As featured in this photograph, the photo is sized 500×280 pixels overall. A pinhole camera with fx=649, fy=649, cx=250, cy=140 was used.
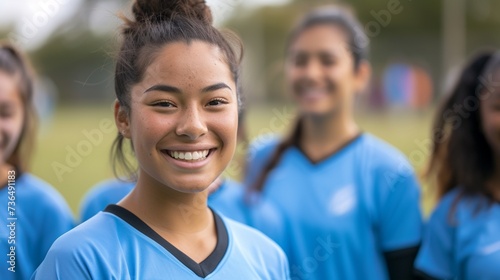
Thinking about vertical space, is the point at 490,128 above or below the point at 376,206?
above

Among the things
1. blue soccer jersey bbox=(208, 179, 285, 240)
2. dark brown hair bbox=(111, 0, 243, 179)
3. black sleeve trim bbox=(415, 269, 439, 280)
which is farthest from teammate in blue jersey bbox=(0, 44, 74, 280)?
black sleeve trim bbox=(415, 269, 439, 280)

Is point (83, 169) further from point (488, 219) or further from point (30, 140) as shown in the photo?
point (488, 219)

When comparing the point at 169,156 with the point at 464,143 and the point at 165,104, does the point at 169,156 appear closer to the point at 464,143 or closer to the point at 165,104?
the point at 165,104

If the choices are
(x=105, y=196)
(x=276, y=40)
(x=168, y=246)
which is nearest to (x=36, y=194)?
(x=105, y=196)

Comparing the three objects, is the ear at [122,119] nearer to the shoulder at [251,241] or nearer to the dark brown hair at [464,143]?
the shoulder at [251,241]

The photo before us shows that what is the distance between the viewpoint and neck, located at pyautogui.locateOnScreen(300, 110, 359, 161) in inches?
135

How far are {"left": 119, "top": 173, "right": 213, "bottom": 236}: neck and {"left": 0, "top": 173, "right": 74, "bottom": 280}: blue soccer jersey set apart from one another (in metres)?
0.90

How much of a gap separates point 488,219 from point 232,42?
1.41 meters

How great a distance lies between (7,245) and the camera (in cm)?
259

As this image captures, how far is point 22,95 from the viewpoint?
9.66 feet

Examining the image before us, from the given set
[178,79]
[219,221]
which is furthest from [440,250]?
[178,79]

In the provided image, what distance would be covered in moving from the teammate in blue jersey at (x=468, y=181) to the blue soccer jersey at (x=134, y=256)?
41.0 inches

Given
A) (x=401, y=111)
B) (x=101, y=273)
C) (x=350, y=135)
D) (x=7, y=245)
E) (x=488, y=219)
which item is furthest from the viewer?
(x=401, y=111)

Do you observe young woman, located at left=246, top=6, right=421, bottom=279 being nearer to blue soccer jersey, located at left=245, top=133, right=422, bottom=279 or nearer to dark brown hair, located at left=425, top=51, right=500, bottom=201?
blue soccer jersey, located at left=245, top=133, right=422, bottom=279
